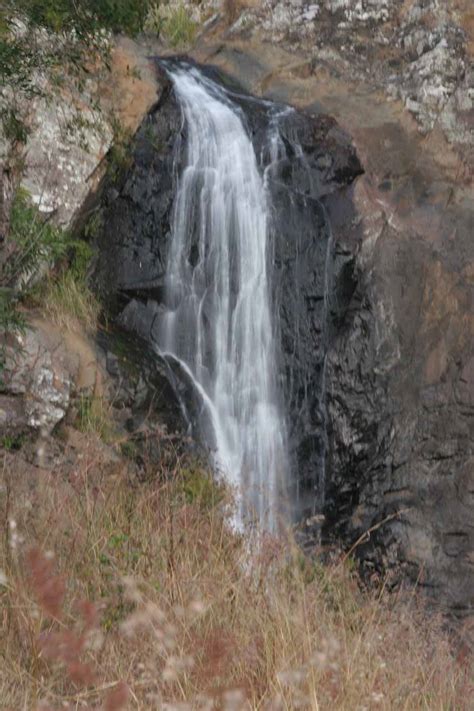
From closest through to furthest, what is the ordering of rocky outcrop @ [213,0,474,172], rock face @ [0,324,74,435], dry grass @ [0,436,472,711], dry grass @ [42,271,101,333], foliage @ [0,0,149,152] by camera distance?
1. dry grass @ [0,436,472,711]
2. foliage @ [0,0,149,152]
3. rock face @ [0,324,74,435]
4. dry grass @ [42,271,101,333]
5. rocky outcrop @ [213,0,474,172]

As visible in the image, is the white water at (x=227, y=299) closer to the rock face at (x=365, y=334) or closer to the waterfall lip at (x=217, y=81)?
the rock face at (x=365, y=334)

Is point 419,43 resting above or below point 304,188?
above

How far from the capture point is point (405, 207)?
10.9 m

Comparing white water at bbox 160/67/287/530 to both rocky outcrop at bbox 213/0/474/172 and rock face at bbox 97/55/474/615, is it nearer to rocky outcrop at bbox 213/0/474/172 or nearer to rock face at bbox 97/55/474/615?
rock face at bbox 97/55/474/615

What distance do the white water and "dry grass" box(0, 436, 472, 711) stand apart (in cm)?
399

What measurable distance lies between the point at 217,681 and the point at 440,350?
707 centimetres

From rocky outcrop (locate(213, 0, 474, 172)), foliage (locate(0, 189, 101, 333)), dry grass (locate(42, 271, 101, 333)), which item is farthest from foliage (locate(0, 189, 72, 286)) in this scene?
rocky outcrop (locate(213, 0, 474, 172))

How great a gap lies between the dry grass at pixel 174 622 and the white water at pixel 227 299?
3.99 meters

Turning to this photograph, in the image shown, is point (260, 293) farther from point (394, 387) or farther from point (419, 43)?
point (419, 43)

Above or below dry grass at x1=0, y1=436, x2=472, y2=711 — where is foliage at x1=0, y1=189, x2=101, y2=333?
above

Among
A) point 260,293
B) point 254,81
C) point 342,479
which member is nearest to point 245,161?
point 260,293

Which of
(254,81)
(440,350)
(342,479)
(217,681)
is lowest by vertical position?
(342,479)

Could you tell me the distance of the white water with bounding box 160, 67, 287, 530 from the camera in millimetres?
9414

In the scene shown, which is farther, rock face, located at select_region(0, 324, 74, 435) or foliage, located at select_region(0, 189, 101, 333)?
rock face, located at select_region(0, 324, 74, 435)
